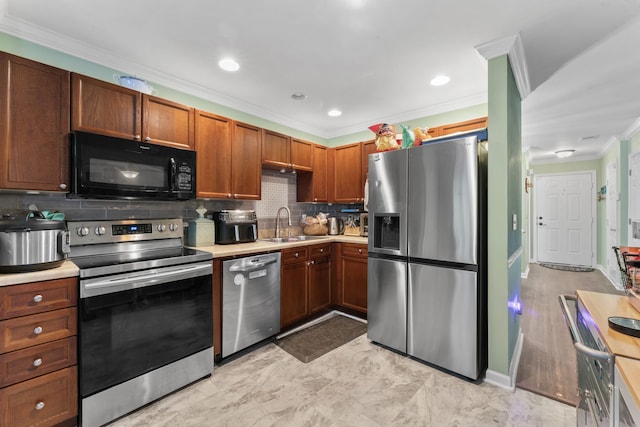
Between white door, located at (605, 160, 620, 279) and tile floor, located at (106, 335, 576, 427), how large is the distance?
465 centimetres

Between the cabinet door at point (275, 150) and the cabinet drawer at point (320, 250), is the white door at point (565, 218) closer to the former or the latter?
the cabinet drawer at point (320, 250)

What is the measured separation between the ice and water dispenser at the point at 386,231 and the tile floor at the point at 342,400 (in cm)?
98

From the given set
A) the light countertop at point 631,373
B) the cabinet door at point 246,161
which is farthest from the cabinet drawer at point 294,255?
the light countertop at point 631,373

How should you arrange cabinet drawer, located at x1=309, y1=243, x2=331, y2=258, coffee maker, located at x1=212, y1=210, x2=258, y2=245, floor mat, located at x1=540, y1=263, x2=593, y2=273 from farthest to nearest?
floor mat, located at x1=540, y1=263, x2=593, y2=273 < cabinet drawer, located at x1=309, y1=243, x2=331, y2=258 < coffee maker, located at x1=212, y1=210, x2=258, y2=245

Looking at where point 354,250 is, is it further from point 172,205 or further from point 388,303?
point 172,205

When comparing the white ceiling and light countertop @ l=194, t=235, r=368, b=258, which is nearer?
the white ceiling

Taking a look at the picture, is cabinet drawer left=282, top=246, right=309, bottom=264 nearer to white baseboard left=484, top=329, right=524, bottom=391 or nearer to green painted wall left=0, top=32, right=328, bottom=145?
green painted wall left=0, top=32, right=328, bottom=145

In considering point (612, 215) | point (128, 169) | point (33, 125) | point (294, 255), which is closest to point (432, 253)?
point (294, 255)

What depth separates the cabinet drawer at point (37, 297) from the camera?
4.78ft

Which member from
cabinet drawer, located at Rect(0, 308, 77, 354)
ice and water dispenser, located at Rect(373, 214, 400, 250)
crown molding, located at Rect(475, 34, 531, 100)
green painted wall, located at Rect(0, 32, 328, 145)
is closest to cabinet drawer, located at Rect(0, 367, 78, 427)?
cabinet drawer, located at Rect(0, 308, 77, 354)

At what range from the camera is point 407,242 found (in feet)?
8.04

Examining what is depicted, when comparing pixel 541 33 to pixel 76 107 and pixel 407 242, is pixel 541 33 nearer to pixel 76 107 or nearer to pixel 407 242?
pixel 407 242

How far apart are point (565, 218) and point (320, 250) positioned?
21.4 feet

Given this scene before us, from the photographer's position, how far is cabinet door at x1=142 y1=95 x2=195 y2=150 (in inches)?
90.5
